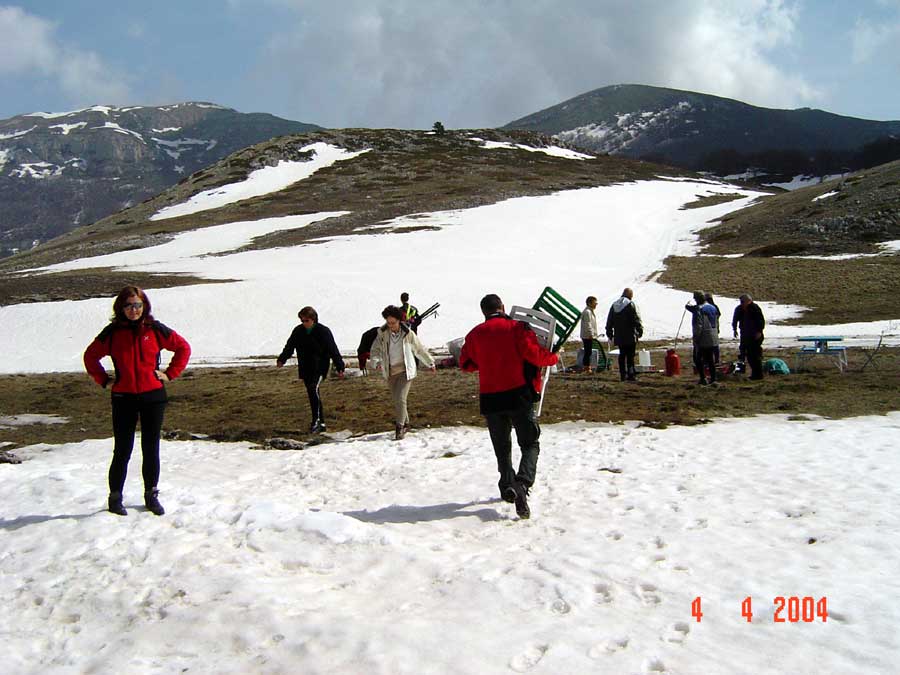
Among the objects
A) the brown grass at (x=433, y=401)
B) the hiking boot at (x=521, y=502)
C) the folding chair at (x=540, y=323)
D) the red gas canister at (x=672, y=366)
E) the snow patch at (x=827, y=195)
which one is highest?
the snow patch at (x=827, y=195)

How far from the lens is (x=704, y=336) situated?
43.1ft

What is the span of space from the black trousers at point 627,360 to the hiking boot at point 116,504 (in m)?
11.3

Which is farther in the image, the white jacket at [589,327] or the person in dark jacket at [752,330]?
the white jacket at [589,327]

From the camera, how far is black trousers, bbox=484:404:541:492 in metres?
6.54

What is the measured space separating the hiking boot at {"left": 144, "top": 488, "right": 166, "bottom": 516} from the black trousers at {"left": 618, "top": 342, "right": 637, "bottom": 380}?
432 inches

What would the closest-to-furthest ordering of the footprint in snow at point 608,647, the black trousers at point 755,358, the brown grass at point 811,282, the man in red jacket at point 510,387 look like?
the footprint in snow at point 608,647 → the man in red jacket at point 510,387 → the black trousers at point 755,358 → the brown grass at point 811,282

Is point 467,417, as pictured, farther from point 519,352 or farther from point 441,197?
point 441,197

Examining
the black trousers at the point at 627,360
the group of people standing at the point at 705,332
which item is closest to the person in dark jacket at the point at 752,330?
the group of people standing at the point at 705,332

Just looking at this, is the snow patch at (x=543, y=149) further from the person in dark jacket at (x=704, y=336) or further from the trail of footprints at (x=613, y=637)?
the trail of footprints at (x=613, y=637)

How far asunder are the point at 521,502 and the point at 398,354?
407 cm

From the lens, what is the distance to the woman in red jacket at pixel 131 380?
6043 mm

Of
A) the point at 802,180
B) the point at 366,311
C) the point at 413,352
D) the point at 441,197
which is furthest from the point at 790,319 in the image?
Result: the point at 802,180
